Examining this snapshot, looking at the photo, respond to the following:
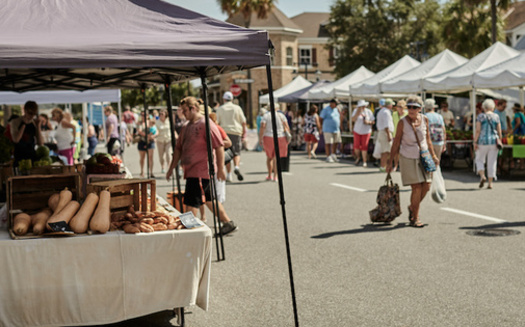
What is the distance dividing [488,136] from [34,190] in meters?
11.7

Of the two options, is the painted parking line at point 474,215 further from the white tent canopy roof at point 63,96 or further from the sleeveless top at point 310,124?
the sleeveless top at point 310,124

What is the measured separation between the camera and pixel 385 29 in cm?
5922

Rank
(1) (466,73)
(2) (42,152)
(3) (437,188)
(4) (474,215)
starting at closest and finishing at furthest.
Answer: (3) (437,188), (2) (42,152), (4) (474,215), (1) (466,73)

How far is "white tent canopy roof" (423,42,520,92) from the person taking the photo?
19.7 meters

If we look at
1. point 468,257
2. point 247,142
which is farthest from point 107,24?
point 247,142

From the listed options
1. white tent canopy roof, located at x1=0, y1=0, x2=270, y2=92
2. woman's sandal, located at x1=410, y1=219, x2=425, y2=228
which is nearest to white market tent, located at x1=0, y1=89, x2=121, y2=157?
woman's sandal, located at x1=410, y1=219, x2=425, y2=228

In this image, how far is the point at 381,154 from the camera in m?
19.8

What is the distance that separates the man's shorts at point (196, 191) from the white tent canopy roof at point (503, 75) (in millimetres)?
11052

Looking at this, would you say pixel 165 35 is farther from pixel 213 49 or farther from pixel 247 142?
pixel 247 142

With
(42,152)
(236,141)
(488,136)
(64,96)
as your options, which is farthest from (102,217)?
(64,96)

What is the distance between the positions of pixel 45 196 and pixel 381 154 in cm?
1448

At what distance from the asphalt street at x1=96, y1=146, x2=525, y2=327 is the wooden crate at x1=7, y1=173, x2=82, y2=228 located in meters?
1.24

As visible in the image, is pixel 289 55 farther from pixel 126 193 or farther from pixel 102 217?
pixel 102 217

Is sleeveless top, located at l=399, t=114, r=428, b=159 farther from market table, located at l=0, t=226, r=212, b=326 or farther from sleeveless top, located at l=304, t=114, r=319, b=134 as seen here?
sleeveless top, located at l=304, t=114, r=319, b=134
